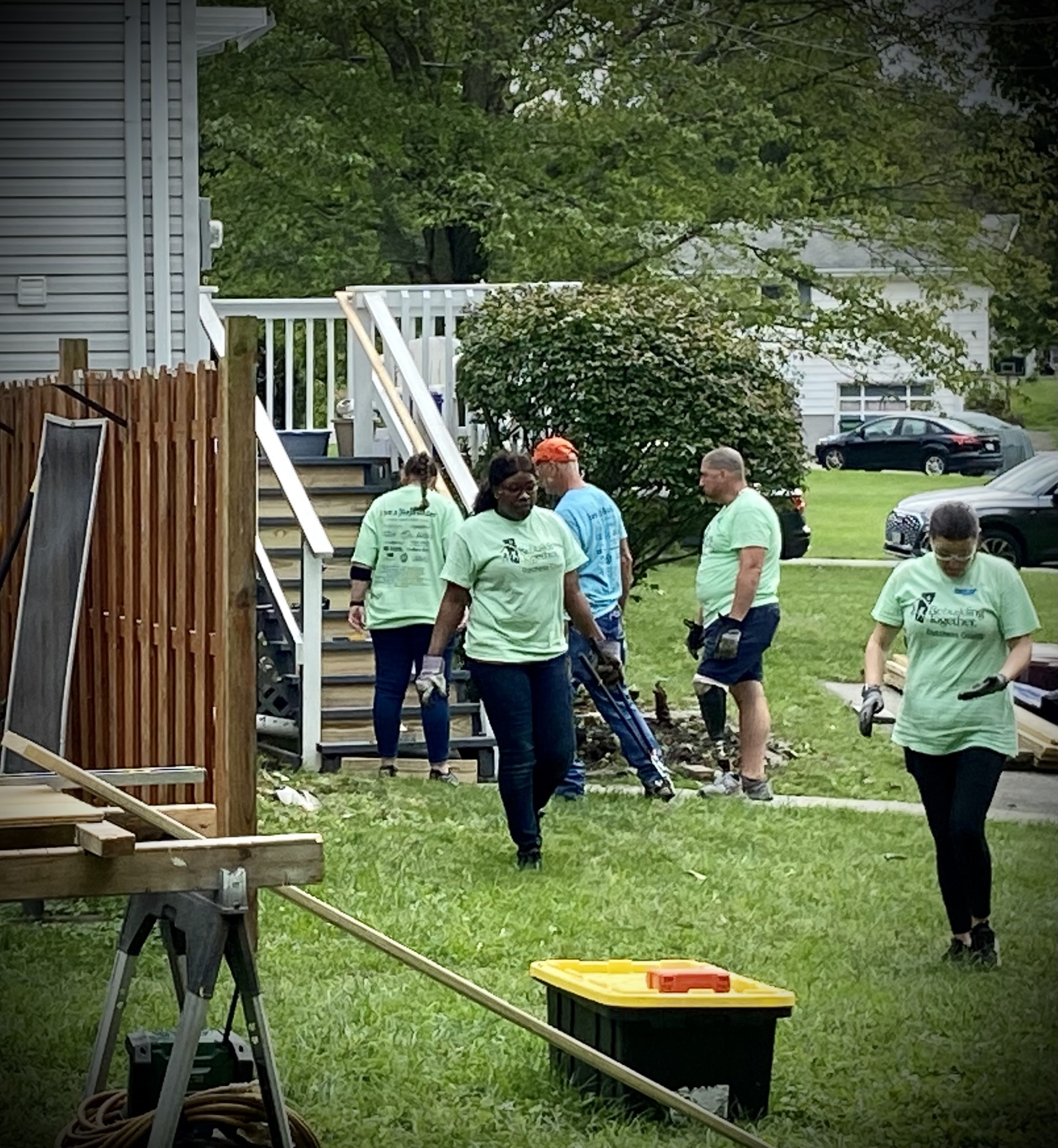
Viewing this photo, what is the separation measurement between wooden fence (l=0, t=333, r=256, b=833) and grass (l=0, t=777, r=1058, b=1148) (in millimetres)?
729

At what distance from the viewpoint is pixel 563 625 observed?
25.2 feet

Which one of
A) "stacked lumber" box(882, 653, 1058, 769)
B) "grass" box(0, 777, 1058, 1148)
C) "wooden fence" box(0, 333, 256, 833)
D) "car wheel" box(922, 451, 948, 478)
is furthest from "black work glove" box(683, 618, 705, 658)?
"car wheel" box(922, 451, 948, 478)

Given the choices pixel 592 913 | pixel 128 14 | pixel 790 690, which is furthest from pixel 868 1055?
pixel 790 690

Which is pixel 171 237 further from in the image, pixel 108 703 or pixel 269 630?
pixel 108 703

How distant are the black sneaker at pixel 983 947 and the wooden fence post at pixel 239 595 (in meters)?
2.53

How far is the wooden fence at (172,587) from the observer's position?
4.93 metres

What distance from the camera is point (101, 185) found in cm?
1012

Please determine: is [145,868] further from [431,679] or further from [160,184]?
[160,184]

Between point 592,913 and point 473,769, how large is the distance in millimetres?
3225

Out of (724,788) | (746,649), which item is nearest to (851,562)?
(724,788)

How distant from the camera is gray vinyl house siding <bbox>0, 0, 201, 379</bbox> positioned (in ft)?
32.8

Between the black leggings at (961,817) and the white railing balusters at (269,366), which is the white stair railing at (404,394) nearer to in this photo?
the white railing balusters at (269,366)

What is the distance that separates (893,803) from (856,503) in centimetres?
1979

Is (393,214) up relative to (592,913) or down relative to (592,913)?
up
